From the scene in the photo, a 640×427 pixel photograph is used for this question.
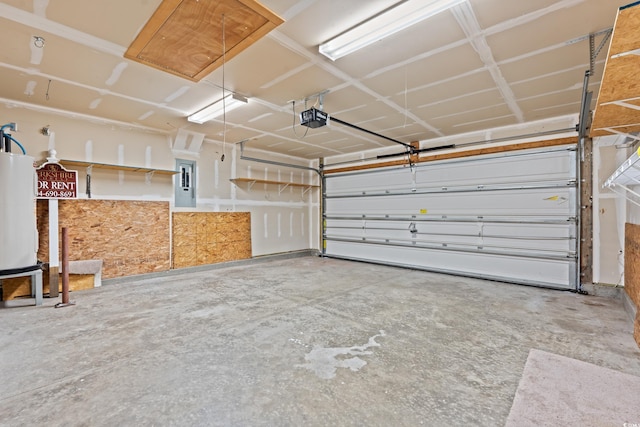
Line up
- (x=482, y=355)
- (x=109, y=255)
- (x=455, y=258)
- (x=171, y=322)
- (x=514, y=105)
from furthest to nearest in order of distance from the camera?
(x=455, y=258) < (x=109, y=255) < (x=514, y=105) < (x=171, y=322) < (x=482, y=355)

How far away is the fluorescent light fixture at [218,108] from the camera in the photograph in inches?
150

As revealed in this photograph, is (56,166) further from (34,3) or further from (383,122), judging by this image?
(383,122)

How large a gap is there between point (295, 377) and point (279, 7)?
2733mm

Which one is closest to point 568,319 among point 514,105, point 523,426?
point 523,426

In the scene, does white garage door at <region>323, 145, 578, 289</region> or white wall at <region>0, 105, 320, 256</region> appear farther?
white garage door at <region>323, 145, 578, 289</region>

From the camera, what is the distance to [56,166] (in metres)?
4.32

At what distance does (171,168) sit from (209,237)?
5.17 ft

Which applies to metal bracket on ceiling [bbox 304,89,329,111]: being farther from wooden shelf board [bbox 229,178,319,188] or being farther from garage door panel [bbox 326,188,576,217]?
garage door panel [bbox 326,188,576,217]

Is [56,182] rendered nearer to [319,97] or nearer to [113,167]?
A: [113,167]

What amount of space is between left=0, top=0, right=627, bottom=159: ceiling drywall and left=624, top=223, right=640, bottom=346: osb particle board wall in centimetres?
184

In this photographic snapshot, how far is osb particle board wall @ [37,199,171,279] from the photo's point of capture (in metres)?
4.50

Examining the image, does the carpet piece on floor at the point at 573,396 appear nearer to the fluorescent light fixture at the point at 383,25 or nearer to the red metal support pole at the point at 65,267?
the fluorescent light fixture at the point at 383,25

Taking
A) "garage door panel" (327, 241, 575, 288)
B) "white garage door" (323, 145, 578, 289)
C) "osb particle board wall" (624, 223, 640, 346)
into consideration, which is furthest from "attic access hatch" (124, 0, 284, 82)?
"garage door panel" (327, 241, 575, 288)

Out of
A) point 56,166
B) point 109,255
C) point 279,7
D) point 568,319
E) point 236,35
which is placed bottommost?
point 568,319
